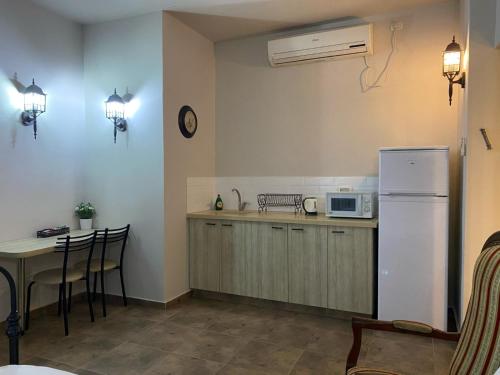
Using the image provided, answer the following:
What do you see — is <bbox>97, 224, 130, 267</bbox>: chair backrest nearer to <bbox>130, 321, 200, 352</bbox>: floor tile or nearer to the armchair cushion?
<bbox>130, 321, 200, 352</bbox>: floor tile

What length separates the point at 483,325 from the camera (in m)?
1.50

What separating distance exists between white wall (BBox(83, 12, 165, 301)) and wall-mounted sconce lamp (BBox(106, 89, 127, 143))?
8 cm

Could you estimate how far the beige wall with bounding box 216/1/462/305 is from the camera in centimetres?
364

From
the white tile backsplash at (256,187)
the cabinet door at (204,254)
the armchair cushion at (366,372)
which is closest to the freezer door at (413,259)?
the white tile backsplash at (256,187)

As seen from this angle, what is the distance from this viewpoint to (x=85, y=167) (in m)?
4.17

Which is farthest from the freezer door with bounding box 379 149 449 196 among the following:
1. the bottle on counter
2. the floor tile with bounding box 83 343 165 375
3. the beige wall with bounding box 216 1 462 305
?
the floor tile with bounding box 83 343 165 375

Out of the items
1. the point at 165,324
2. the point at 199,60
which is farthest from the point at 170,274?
the point at 199,60

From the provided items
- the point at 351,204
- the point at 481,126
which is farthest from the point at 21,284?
the point at 481,126

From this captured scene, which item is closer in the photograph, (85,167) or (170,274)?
(170,274)

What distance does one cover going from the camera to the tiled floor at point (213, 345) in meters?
2.69

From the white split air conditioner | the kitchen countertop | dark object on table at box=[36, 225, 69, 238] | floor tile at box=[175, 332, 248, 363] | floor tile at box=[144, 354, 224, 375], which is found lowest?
floor tile at box=[144, 354, 224, 375]

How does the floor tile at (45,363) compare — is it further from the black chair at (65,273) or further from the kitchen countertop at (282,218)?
the kitchen countertop at (282,218)

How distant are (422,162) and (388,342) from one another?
4.91 feet

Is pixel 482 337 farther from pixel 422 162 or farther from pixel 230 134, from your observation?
pixel 230 134
